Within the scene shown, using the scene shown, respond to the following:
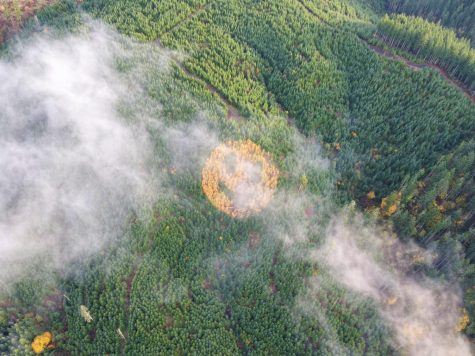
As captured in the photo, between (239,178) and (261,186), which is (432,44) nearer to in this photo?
(261,186)

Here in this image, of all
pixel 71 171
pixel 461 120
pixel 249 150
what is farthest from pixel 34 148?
pixel 461 120

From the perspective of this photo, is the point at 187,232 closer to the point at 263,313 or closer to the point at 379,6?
the point at 263,313

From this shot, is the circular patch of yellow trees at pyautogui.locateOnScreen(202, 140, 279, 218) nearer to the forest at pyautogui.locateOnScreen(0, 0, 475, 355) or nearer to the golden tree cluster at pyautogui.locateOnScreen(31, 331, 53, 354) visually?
the forest at pyautogui.locateOnScreen(0, 0, 475, 355)

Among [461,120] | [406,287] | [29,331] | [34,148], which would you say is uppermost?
[461,120]

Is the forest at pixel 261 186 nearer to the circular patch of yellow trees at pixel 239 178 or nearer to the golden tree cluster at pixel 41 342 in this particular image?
the golden tree cluster at pixel 41 342

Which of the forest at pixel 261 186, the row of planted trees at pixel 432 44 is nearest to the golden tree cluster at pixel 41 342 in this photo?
the forest at pixel 261 186

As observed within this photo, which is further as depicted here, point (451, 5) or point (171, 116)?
point (451, 5)
